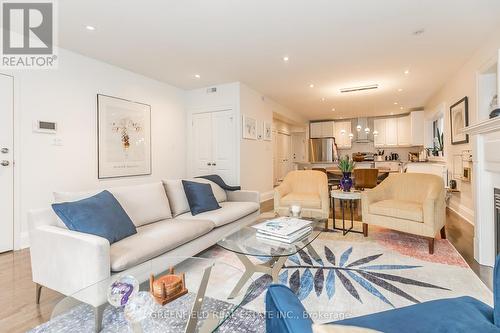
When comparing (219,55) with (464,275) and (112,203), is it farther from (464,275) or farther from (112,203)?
(464,275)

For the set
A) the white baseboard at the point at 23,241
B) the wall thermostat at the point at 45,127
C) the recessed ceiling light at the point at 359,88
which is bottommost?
the white baseboard at the point at 23,241

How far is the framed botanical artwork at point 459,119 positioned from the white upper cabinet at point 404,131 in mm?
3537

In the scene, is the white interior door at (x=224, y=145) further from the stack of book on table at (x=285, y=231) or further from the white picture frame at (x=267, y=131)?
the stack of book on table at (x=285, y=231)

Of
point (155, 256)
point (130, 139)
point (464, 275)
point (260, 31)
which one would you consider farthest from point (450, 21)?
point (130, 139)

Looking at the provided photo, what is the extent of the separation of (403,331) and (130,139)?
446 cm

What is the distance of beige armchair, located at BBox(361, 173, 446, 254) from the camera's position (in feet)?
9.05

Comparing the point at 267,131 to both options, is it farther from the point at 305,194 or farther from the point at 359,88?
the point at 305,194

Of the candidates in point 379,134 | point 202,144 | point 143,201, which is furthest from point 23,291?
point 379,134

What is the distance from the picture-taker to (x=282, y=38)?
3219 millimetres

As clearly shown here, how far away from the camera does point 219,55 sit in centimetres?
374

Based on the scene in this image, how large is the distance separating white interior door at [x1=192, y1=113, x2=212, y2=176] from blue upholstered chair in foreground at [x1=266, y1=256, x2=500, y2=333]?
4634mm

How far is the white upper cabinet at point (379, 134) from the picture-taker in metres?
8.75

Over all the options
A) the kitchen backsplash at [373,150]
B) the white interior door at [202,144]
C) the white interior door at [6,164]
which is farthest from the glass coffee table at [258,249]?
the kitchen backsplash at [373,150]

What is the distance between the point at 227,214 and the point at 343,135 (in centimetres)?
743
